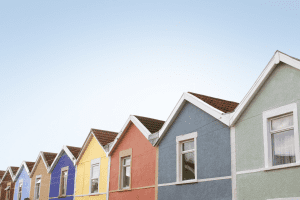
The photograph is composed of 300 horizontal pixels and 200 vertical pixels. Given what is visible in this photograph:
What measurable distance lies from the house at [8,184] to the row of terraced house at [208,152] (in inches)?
455

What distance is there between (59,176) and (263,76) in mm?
17304

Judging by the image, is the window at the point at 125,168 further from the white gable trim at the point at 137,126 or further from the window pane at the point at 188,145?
the window pane at the point at 188,145

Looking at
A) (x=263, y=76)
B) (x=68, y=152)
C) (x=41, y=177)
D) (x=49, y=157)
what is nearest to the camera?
Result: (x=263, y=76)

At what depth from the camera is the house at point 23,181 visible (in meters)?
29.9

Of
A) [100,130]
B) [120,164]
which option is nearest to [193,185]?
[120,164]

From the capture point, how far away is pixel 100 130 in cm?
2350

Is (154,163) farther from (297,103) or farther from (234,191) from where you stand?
(297,103)

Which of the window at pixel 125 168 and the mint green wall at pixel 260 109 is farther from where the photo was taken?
the window at pixel 125 168

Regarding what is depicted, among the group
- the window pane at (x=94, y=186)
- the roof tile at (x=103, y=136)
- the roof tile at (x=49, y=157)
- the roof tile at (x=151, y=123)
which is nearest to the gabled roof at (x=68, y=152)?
the roof tile at (x=49, y=157)

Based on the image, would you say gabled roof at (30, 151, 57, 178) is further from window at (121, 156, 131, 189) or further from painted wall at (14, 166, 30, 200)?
window at (121, 156, 131, 189)

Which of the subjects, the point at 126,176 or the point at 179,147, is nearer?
the point at 179,147

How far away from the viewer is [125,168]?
64.3 ft

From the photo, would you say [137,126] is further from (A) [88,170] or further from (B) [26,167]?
(B) [26,167]

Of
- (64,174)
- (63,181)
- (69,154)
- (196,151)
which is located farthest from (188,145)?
(63,181)
